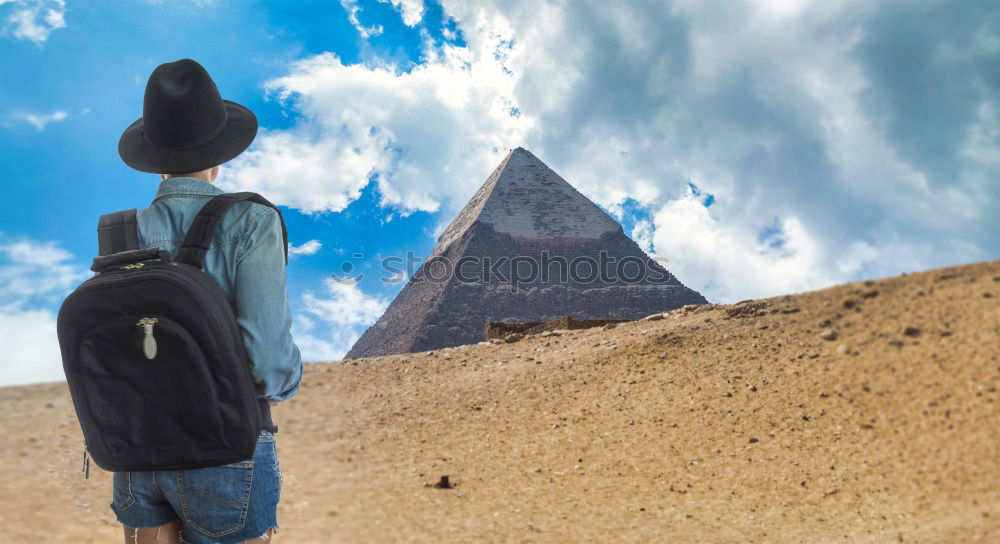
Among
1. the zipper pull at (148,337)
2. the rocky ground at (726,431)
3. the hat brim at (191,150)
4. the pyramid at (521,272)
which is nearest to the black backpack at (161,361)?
the zipper pull at (148,337)

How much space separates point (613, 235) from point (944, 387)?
6184 cm

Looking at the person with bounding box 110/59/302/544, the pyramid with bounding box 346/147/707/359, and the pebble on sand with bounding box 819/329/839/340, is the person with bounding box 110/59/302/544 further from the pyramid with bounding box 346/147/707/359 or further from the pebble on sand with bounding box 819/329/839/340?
the pyramid with bounding box 346/147/707/359

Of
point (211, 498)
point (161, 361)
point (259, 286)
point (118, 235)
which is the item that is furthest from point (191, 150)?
point (211, 498)

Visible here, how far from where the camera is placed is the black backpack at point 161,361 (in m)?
1.88

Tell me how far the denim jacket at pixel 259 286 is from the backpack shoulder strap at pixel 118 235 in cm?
7

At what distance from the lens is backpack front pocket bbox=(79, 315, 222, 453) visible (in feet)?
6.20

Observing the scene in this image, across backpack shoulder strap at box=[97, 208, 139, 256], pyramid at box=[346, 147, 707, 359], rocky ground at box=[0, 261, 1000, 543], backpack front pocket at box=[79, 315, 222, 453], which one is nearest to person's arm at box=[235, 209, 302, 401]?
backpack front pocket at box=[79, 315, 222, 453]

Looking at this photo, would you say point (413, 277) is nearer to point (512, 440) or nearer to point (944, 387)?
point (512, 440)

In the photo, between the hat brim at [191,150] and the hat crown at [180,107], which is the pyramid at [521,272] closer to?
the hat brim at [191,150]

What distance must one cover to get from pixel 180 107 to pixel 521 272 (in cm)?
5703

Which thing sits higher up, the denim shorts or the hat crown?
the hat crown

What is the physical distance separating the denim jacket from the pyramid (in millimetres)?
45355

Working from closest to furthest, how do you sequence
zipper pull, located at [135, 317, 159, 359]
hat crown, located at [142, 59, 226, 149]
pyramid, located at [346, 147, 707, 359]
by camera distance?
1. zipper pull, located at [135, 317, 159, 359]
2. hat crown, located at [142, 59, 226, 149]
3. pyramid, located at [346, 147, 707, 359]

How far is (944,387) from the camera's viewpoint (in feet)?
11.8
